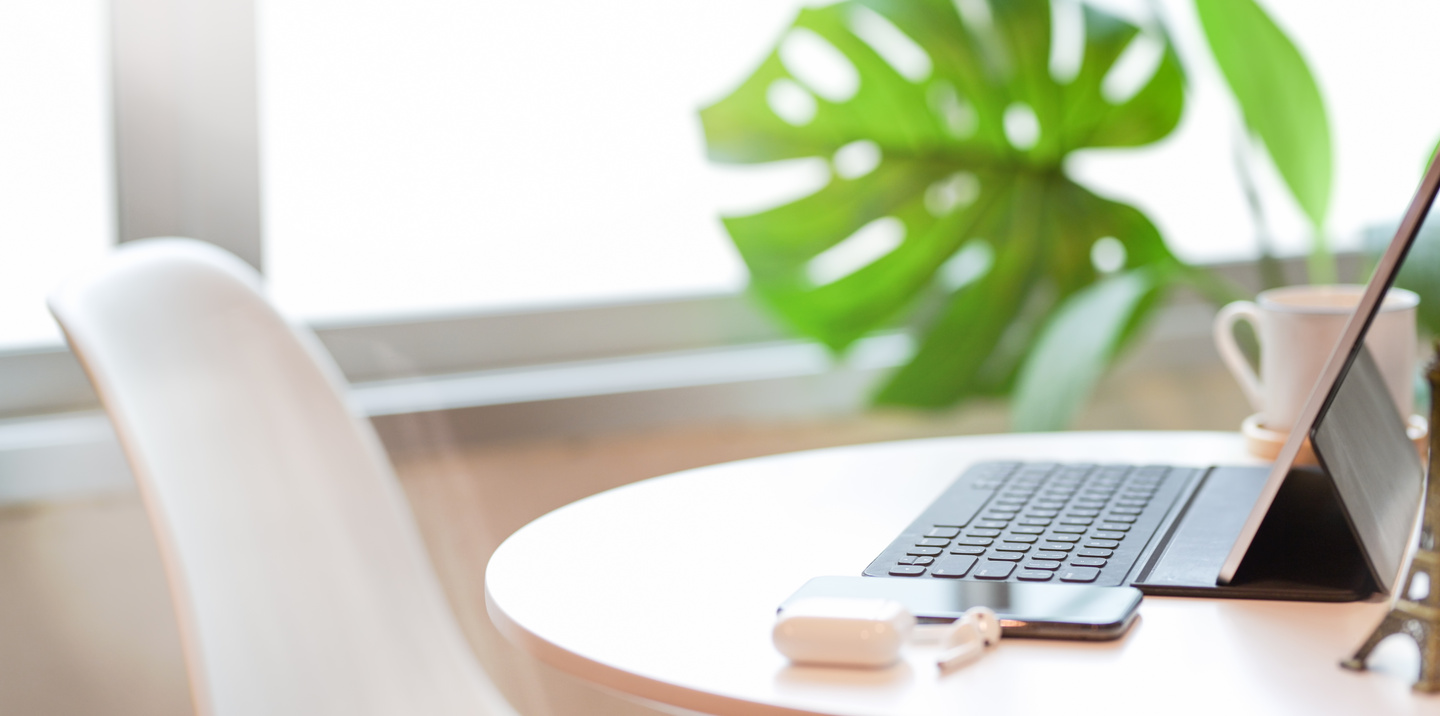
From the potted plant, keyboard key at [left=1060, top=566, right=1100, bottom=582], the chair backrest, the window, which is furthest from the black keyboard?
the window

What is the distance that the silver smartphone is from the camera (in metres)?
0.61

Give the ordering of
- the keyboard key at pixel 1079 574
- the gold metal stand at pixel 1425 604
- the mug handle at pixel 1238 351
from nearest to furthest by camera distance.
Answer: the gold metal stand at pixel 1425 604 < the keyboard key at pixel 1079 574 < the mug handle at pixel 1238 351

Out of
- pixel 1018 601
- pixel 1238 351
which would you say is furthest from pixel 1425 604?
pixel 1238 351

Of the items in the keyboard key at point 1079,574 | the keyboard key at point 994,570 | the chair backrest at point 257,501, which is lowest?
the chair backrest at point 257,501

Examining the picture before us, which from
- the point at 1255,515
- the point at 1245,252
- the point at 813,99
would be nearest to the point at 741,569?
the point at 1255,515

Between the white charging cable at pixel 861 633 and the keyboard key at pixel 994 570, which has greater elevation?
the white charging cable at pixel 861 633

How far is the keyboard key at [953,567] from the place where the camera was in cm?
70

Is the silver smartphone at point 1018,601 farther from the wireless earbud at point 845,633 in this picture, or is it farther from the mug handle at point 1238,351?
the mug handle at point 1238,351

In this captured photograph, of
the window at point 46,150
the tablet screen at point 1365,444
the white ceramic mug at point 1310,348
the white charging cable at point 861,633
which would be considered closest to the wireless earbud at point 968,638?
the white charging cable at point 861,633

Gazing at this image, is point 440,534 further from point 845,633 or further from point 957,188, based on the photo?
point 845,633

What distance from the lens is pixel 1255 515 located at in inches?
25.1

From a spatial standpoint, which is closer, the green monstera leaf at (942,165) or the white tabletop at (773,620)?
the white tabletop at (773,620)

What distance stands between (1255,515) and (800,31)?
113 cm

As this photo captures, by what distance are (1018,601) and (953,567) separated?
0.23ft
